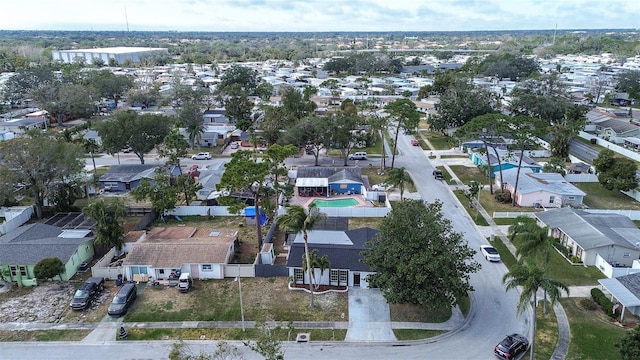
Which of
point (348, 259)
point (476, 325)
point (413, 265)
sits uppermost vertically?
point (413, 265)

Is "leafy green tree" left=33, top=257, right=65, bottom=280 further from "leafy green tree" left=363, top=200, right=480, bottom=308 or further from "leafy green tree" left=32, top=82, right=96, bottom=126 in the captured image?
"leafy green tree" left=32, top=82, right=96, bottom=126

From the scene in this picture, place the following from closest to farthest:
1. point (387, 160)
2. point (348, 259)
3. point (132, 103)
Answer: point (348, 259)
point (387, 160)
point (132, 103)

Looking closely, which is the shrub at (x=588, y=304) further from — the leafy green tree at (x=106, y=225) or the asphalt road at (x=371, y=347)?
the leafy green tree at (x=106, y=225)

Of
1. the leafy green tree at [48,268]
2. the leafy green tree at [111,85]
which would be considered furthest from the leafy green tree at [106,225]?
the leafy green tree at [111,85]

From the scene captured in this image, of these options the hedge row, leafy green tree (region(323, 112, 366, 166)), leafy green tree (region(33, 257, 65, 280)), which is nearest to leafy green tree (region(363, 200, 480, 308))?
the hedge row

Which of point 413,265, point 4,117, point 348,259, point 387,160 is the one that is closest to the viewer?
point 413,265

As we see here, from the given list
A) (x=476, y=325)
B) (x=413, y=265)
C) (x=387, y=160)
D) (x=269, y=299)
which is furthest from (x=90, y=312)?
(x=387, y=160)

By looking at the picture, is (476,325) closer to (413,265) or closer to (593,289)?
(413,265)
